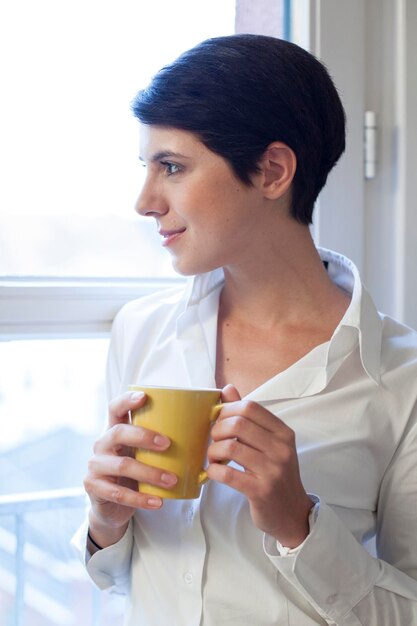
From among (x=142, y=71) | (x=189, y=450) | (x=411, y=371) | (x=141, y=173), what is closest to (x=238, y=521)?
(x=189, y=450)

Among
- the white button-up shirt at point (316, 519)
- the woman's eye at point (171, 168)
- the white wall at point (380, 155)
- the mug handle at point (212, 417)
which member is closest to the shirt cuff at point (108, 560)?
the white button-up shirt at point (316, 519)

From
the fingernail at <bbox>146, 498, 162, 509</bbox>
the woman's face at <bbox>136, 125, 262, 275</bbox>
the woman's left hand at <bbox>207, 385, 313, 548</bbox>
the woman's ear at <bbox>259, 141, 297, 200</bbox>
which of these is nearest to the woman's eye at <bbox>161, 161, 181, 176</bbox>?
the woman's face at <bbox>136, 125, 262, 275</bbox>

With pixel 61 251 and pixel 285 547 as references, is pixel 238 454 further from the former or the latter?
pixel 61 251

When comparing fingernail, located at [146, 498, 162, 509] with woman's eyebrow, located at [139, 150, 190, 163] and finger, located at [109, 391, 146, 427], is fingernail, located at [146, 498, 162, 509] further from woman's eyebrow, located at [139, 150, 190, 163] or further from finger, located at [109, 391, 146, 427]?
woman's eyebrow, located at [139, 150, 190, 163]

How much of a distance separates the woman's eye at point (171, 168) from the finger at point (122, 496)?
0.44 metres

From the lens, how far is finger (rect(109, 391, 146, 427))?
36.4 inches

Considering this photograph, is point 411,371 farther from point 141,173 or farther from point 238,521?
point 141,173

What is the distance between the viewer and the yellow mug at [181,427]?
2.96 feet

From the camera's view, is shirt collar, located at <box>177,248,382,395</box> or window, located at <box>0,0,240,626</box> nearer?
shirt collar, located at <box>177,248,382,395</box>

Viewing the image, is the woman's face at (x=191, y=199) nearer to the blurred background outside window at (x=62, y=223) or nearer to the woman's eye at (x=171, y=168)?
Answer: the woman's eye at (x=171, y=168)

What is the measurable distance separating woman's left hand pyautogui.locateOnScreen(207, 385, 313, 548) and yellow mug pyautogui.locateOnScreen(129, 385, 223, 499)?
16 millimetres

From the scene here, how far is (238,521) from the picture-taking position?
110 centimetres

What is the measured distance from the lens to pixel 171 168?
1.15 meters

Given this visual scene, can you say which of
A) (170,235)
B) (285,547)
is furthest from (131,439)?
(170,235)
